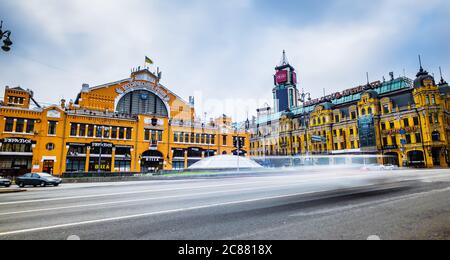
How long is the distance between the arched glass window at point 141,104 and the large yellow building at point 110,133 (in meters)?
0.19

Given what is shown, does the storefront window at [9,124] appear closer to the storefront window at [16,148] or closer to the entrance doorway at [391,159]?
the storefront window at [16,148]

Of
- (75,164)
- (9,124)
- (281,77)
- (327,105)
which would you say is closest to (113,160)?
(75,164)

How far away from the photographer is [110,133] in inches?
1550

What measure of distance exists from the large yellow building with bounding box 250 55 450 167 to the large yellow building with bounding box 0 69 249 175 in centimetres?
2081

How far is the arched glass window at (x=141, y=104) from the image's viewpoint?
4647 cm

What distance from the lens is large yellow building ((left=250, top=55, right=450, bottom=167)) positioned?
1647 inches

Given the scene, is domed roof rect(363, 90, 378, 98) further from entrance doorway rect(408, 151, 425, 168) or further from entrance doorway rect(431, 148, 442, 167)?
entrance doorway rect(431, 148, 442, 167)

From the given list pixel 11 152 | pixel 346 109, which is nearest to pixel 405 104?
pixel 346 109

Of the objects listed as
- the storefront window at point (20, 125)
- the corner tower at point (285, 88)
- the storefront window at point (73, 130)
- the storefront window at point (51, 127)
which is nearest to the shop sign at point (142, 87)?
the storefront window at point (73, 130)

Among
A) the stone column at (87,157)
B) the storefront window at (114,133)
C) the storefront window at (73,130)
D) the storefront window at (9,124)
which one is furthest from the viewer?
the storefront window at (114,133)

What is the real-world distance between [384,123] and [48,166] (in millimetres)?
63840
